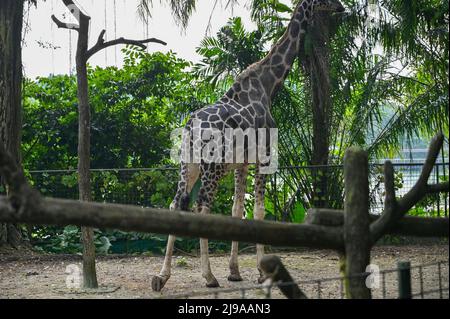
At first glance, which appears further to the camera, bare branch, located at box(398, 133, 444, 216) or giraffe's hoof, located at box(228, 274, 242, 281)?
giraffe's hoof, located at box(228, 274, 242, 281)

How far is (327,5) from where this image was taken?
10.1m

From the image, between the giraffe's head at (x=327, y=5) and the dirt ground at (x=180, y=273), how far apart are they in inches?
143

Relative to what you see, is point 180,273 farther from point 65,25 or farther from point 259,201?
point 65,25

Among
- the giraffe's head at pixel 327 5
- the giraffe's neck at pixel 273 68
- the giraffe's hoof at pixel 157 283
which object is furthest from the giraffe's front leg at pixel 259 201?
the giraffe's head at pixel 327 5

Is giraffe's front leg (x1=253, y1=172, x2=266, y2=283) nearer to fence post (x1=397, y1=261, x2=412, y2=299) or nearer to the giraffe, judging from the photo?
the giraffe

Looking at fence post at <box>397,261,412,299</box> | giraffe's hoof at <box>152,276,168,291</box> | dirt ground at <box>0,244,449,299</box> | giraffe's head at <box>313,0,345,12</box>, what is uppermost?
giraffe's head at <box>313,0,345,12</box>

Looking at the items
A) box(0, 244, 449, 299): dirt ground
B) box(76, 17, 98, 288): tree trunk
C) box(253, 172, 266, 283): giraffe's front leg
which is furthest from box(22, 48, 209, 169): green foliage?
box(76, 17, 98, 288): tree trunk

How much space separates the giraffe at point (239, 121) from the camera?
26.8 ft

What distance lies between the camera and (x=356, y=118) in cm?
1175

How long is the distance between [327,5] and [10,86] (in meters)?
5.07

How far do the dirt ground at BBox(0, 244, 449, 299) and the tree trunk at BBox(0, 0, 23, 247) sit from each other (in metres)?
1.55

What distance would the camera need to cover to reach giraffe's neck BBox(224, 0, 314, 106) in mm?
8930

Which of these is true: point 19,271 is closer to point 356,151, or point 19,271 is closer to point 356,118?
A: point 356,118
